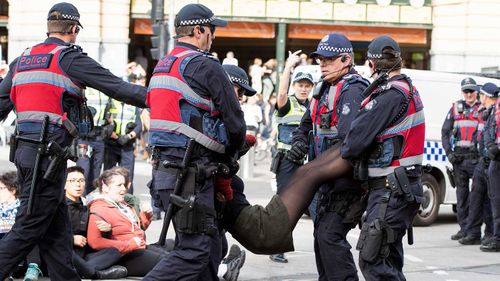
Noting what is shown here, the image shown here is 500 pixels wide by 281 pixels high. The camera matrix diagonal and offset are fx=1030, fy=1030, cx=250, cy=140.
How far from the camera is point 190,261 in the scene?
20.9ft

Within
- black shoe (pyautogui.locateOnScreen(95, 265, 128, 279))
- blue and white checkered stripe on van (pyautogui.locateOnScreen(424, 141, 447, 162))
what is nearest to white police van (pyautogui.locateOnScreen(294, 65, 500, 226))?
blue and white checkered stripe on van (pyautogui.locateOnScreen(424, 141, 447, 162))

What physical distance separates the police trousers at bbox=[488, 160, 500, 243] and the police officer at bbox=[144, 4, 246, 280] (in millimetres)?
5902

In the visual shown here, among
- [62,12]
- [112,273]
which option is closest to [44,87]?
[62,12]

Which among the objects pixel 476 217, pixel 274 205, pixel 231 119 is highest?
pixel 231 119

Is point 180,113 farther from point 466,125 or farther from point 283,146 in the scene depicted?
point 466,125

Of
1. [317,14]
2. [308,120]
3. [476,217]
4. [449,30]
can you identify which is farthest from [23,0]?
[308,120]

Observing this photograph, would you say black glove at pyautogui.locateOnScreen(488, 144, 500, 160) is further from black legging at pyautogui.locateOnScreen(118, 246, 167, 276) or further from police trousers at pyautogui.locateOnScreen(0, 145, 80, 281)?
police trousers at pyautogui.locateOnScreen(0, 145, 80, 281)

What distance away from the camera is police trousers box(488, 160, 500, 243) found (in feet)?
38.6

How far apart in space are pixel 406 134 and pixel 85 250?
3.35m

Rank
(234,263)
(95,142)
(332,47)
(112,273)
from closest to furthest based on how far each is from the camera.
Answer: (332,47) < (112,273) < (234,263) < (95,142)

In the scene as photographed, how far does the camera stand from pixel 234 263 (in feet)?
30.3

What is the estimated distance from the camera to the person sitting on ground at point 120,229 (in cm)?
909

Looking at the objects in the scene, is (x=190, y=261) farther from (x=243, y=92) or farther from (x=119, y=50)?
(x=119, y=50)

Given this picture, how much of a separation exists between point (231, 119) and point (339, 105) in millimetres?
1358
